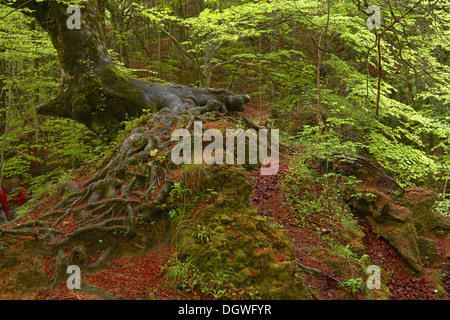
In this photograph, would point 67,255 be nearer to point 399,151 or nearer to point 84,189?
point 84,189

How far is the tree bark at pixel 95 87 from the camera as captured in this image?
7363 millimetres

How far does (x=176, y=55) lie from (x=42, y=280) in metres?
18.2

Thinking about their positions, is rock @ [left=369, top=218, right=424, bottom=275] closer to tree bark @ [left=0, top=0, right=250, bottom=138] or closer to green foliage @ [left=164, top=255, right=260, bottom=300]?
green foliage @ [left=164, top=255, right=260, bottom=300]

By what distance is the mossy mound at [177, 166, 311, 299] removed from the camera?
10.9 feet

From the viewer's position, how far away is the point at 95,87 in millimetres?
7398

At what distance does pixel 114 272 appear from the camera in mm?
3506

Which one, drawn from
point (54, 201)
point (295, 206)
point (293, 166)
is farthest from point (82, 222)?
point (293, 166)

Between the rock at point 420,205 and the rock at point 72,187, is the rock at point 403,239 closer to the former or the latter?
the rock at point 420,205

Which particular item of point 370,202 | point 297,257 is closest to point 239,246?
point 297,257

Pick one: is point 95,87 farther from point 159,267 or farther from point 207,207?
point 159,267

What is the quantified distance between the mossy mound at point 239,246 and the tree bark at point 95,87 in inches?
146

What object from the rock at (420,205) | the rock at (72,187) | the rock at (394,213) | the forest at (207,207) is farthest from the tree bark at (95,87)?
the rock at (420,205)

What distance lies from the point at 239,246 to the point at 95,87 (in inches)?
238

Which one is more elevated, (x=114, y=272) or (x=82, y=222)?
(x=82, y=222)
